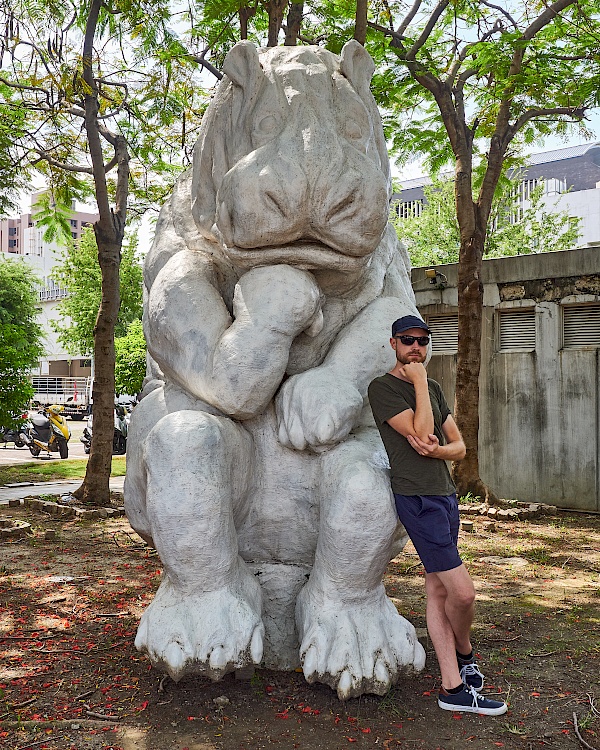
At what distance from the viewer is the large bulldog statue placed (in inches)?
105

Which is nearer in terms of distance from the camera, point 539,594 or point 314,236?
point 314,236

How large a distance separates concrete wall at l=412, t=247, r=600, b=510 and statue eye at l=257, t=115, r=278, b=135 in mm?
6464

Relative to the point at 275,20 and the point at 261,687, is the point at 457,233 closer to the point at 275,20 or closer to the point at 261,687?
the point at 275,20

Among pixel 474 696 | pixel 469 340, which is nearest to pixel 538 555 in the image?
pixel 469 340

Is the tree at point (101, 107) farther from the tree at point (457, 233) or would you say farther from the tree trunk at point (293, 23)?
the tree at point (457, 233)

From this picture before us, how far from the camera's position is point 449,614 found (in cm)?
289

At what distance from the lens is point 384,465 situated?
2822 millimetres

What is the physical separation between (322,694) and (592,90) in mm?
6494

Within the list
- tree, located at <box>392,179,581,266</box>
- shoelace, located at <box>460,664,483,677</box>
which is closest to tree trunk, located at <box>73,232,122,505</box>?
shoelace, located at <box>460,664,483,677</box>

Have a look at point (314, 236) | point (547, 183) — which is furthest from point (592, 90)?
point (547, 183)

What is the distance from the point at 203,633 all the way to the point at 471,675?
1.09 meters

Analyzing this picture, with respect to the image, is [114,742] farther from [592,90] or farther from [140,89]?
[140,89]

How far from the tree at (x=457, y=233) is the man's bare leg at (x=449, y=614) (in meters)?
21.3

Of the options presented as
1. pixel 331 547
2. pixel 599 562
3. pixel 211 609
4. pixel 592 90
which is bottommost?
pixel 599 562
